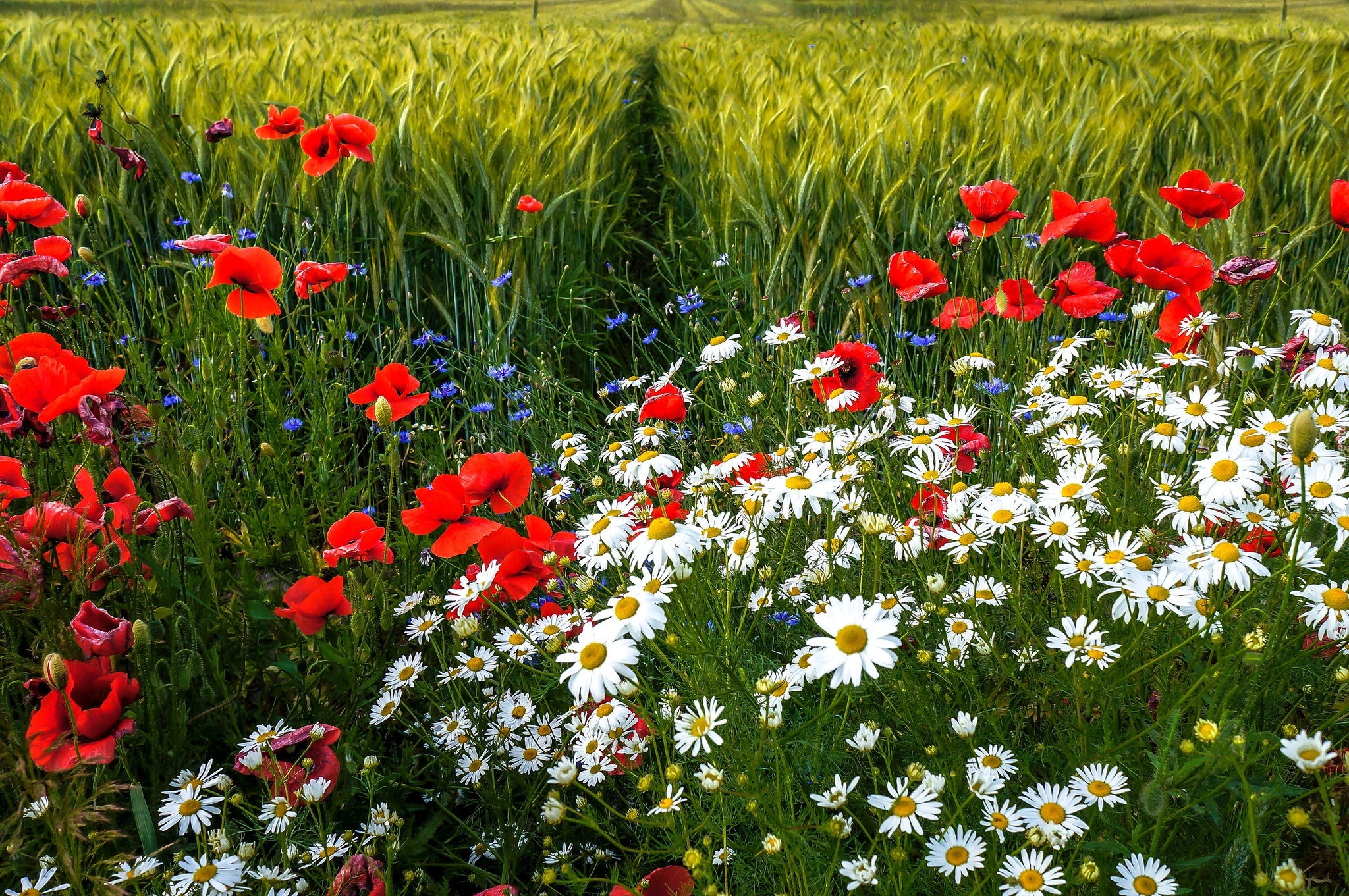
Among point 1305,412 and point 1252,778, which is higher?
point 1305,412

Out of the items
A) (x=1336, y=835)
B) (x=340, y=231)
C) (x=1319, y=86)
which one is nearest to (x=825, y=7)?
(x=1319, y=86)

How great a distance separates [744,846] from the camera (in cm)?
112

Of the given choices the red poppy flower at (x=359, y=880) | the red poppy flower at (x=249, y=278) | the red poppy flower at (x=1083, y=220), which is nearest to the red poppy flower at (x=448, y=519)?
the red poppy flower at (x=359, y=880)

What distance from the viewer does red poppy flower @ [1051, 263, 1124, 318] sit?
1.84m

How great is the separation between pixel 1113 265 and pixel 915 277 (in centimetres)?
38

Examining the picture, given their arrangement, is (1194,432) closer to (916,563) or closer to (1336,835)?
(916,563)

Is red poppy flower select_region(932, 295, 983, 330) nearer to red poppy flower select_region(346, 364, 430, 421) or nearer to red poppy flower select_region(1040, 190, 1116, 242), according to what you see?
red poppy flower select_region(1040, 190, 1116, 242)

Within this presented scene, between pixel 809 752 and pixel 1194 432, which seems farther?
pixel 1194 432

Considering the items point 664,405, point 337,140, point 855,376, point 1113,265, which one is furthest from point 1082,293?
point 337,140

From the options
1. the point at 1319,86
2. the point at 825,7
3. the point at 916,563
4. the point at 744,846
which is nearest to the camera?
the point at 744,846

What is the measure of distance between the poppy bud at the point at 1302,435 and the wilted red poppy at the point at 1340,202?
1.09 m

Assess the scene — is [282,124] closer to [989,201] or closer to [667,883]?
[989,201]

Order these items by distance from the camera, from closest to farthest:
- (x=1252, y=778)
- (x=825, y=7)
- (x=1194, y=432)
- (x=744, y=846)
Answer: (x=1252, y=778)
(x=744, y=846)
(x=1194, y=432)
(x=825, y=7)

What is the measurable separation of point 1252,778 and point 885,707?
0.41 metres
